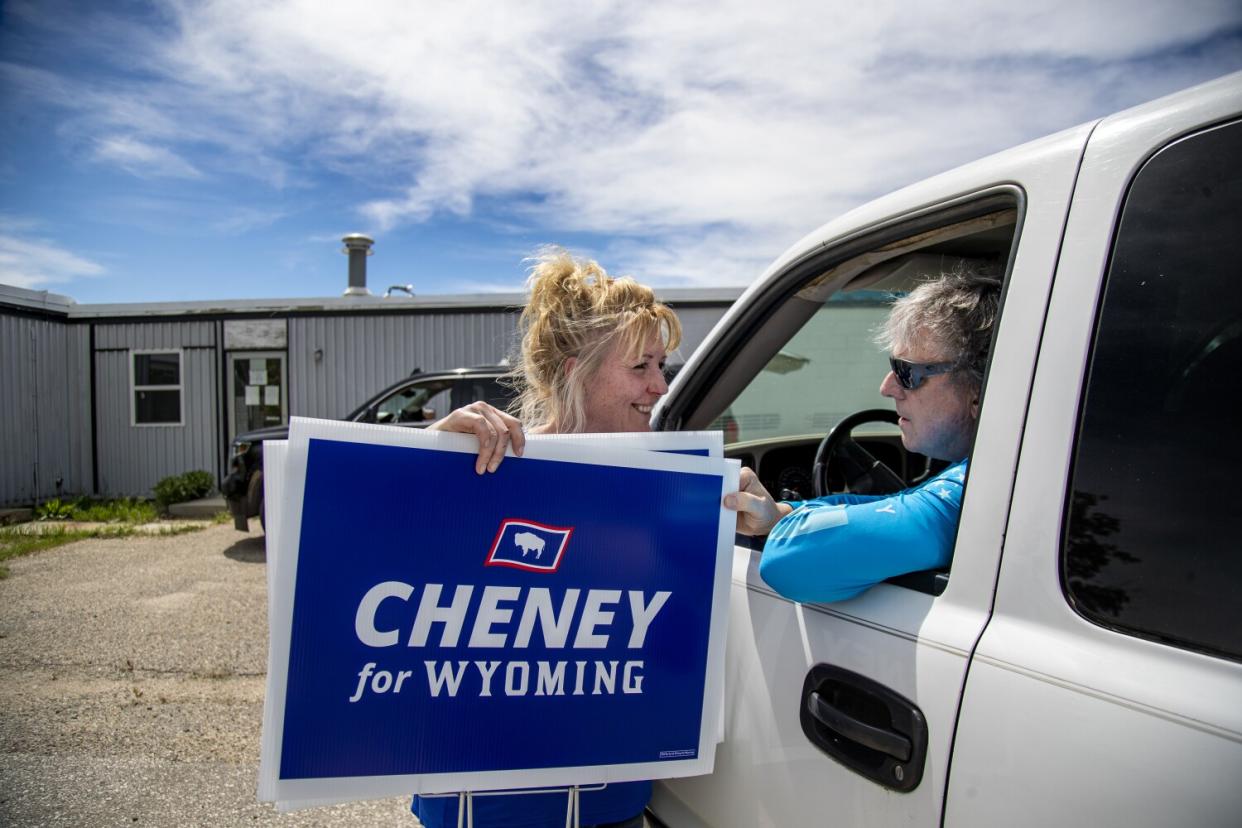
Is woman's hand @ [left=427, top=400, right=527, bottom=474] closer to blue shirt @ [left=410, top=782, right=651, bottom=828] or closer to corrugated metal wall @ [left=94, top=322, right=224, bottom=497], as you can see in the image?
blue shirt @ [left=410, top=782, right=651, bottom=828]

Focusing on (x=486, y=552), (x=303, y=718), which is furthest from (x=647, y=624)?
(x=303, y=718)

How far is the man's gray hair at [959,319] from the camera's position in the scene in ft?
4.76

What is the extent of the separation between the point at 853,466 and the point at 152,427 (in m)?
14.6

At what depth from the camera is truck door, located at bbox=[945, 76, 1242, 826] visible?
2.82 ft

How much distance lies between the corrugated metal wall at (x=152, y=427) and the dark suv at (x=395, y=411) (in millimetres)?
5543

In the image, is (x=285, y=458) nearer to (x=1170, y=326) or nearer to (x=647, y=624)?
(x=647, y=624)

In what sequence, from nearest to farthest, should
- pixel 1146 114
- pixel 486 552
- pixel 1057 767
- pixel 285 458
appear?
pixel 1057 767 < pixel 1146 114 < pixel 285 458 < pixel 486 552

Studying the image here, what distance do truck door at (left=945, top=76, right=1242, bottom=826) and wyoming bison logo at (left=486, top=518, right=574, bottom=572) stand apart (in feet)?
2.19

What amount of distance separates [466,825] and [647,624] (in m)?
0.48

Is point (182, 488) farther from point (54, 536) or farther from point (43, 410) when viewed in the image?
point (43, 410)

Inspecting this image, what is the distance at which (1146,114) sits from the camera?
1044 mm

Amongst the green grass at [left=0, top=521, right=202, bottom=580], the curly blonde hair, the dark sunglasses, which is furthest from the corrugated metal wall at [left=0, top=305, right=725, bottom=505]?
the dark sunglasses

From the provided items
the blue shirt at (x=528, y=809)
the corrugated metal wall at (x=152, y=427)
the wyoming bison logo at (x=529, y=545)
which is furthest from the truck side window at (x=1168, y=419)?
the corrugated metal wall at (x=152, y=427)

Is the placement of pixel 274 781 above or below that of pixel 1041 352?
below
